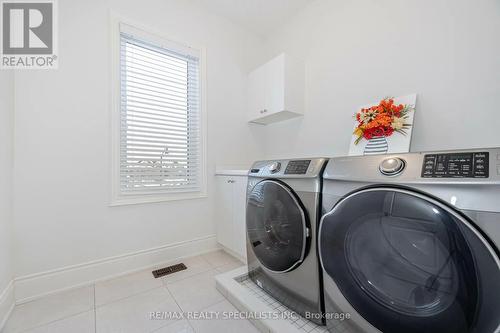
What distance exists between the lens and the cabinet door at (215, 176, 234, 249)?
2.01 m

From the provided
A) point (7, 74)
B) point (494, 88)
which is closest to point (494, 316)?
point (494, 88)

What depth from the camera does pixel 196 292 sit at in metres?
1.50

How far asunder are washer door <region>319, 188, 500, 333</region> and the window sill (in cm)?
150

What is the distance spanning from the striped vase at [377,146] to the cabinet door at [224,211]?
1.19m

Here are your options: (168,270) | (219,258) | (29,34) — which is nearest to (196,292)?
(168,270)

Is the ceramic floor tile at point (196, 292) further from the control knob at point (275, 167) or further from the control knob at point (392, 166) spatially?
the control knob at point (392, 166)

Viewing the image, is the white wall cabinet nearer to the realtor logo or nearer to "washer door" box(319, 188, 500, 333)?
"washer door" box(319, 188, 500, 333)

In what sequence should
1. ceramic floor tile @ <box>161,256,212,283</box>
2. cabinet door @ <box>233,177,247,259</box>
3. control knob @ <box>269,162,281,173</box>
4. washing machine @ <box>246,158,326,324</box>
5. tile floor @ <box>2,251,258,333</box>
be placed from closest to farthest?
washing machine @ <box>246,158,326,324</box> < tile floor @ <box>2,251,258,333</box> < control knob @ <box>269,162,281,173</box> < ceramic floor tile @ <box>161,256,212,283</box> < cabinet door @ <box>233,177,247,259</box>

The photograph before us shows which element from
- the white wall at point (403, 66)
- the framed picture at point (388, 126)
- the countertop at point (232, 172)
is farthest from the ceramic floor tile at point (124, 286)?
the framed picture at point (388, 126)

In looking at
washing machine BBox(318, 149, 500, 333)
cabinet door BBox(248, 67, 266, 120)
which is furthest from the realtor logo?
washing machine BBox(318, 149, 500, 333)

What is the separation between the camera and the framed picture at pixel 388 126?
1.43m

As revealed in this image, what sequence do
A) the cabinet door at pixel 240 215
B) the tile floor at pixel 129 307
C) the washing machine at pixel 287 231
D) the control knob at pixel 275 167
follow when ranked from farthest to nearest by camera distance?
1. the cabinet door at pixel 240 215
2. the control knob at pixel 275 167
3. the tile floor at pixel 129 307
4. the washing machine at pixel 287 231

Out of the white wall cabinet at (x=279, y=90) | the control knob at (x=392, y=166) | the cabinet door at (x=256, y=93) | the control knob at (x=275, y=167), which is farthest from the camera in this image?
the cabinet door at (x=256, y=93)

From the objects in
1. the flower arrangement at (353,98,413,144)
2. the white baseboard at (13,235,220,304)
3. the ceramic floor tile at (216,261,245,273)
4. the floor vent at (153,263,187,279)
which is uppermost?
the flower arrangement at (353,98,413,144)
